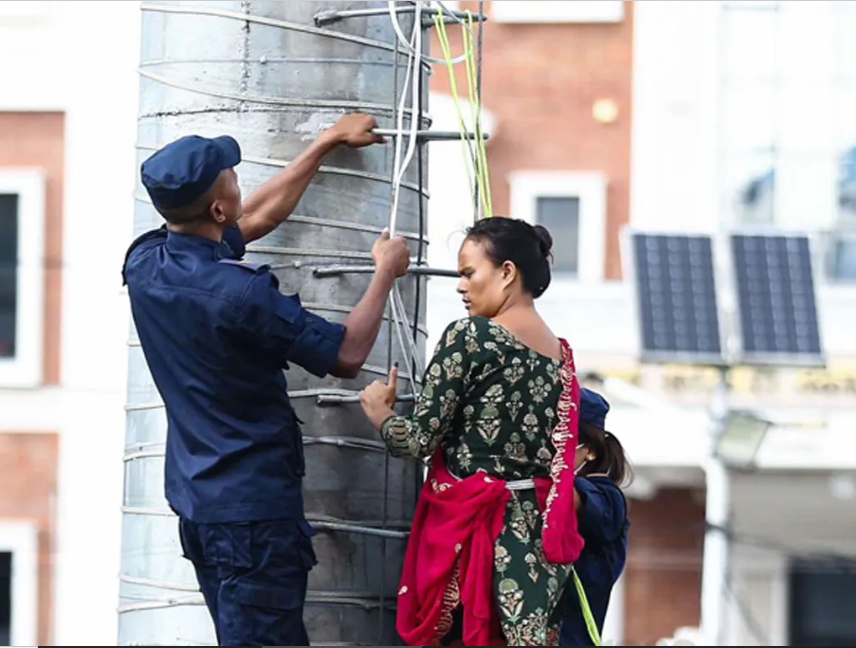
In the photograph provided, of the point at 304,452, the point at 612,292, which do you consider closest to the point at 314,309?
the point at 304,452

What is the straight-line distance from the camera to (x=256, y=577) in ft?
13.1

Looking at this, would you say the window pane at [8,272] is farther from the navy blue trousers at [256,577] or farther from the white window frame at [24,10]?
the navy blue trousers at [256,577]

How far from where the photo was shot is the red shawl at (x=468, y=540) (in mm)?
4137

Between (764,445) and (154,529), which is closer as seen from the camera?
(154,529)

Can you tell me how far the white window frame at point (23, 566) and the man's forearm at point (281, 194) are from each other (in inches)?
583

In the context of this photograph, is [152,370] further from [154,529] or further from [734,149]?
[734,149]

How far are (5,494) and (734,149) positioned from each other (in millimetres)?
6926

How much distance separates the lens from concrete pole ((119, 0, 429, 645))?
4375 millimetres

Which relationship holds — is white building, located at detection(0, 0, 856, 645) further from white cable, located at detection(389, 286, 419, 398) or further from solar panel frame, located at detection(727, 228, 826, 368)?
white cable, located at detection(389, 286, 419, 398)

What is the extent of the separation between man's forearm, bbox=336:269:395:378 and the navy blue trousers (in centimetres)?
32

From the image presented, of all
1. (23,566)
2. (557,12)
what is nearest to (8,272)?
(23,566)

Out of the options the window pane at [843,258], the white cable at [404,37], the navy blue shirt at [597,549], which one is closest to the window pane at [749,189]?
the window pane at [843,258]

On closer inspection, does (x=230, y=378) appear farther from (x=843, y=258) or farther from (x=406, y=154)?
(x=843, y=258)

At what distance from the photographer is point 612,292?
59.1 ft
